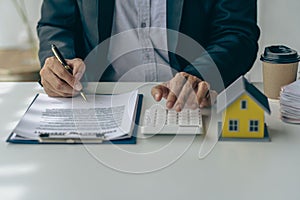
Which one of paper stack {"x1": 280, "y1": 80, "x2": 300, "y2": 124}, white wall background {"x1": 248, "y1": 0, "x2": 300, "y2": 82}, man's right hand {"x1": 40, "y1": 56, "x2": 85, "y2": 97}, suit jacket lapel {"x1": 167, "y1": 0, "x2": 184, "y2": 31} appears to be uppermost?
suit jacket lapel {"x1": 167, "y1": 0, "x2": 184, "y2": 31}

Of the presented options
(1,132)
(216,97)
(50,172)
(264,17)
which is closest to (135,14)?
(216,97)

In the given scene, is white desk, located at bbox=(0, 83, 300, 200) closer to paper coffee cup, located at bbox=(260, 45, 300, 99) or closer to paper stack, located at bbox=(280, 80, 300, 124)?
paper stack, located at bbox=(280, 80, 300, 124)

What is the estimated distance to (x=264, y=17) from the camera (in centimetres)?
256

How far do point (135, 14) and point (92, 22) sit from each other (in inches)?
4.9

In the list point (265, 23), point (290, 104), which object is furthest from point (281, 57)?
point (265, 23)

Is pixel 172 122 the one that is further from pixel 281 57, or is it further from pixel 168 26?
pixel 168 26

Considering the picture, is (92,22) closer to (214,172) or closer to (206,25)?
(206,25)

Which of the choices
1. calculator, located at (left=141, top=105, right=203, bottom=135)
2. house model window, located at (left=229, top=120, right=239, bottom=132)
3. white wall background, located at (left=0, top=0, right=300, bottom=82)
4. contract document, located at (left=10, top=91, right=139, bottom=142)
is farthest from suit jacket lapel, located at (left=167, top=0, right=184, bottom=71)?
white wall background, located at (left=0, top=0, right=300, bottom=82)

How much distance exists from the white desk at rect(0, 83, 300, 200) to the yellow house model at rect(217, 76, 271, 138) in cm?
2

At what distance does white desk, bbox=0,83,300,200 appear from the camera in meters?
0.85

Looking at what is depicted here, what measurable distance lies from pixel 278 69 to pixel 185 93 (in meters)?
0.24

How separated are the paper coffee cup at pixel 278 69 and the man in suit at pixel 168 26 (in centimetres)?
15

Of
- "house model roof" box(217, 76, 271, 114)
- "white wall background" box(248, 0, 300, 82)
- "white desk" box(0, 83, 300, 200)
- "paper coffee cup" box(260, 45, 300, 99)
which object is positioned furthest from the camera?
"white wall background" box(248, 0, 300, 82)

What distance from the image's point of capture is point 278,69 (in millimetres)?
1218
